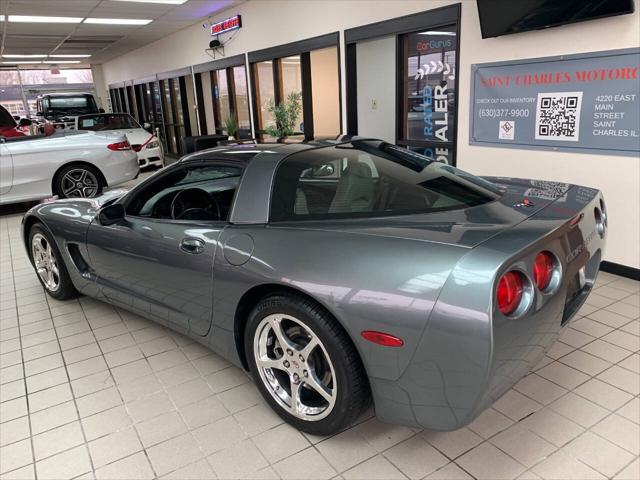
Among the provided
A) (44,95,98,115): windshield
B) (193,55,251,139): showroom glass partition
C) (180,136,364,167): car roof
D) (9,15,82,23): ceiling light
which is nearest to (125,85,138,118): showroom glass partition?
(44,95,98,115): windshield

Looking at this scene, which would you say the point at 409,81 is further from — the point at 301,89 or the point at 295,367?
the point at 295,367

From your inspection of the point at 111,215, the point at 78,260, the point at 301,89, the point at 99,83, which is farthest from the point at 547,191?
the point at 99,83

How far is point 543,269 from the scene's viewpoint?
175 cm

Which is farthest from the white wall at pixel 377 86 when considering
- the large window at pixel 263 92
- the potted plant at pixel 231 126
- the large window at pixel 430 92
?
the potted plant at pixel 231 126

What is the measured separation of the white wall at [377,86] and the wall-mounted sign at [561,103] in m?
2.05

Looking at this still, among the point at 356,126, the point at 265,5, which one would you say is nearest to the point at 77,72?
the point at 265,5

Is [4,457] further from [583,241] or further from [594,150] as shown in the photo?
[594,150]

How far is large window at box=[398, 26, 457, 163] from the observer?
546 cm

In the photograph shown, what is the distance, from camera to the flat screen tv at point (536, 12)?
3.61 m

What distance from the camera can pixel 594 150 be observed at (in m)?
3.97

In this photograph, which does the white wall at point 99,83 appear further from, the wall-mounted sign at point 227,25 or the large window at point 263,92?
the large window at point 263,92

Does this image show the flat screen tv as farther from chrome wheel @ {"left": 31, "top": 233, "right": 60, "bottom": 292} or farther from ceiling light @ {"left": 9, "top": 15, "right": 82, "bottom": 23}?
ceiling light @ {"left": 9, "top": 15, "right": 82, "bottom": 23}

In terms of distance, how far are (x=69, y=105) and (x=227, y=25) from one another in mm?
7449

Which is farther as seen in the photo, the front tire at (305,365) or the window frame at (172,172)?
the window frame at (172,172)
